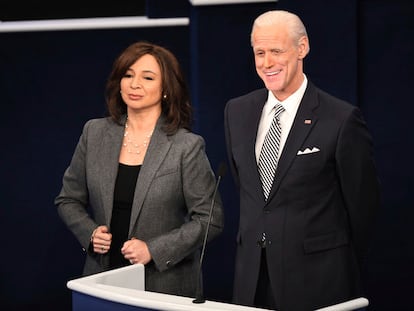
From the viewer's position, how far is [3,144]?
5.14 meters

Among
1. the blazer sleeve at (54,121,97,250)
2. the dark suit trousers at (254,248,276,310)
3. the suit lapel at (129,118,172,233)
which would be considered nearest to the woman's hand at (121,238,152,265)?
the suit lapel at (129,118,172,233)

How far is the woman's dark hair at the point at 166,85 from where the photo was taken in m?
3.30

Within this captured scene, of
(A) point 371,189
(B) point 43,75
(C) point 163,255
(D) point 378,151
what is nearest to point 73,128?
(B) point 43,75

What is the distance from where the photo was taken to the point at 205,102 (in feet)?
14.6

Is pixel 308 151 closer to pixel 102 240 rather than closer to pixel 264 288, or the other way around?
pixel 264 288

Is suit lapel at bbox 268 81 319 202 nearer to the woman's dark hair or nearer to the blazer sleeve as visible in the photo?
the woman's dark hair

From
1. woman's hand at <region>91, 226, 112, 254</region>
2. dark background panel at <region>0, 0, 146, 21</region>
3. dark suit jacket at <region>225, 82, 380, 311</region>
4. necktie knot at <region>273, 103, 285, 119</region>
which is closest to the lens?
dark suit jacket at <region>225, 82, 380, 311</region>

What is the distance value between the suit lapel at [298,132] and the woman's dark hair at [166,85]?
54 centimetres

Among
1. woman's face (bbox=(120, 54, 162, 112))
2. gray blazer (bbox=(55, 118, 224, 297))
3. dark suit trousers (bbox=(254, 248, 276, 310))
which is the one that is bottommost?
dark suit trousers (bbox=(254, 248, 276, 310))

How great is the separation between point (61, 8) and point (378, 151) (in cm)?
201

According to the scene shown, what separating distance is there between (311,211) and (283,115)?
0.34m

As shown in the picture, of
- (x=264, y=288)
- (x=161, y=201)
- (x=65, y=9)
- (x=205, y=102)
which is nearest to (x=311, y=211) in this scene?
(x=264, y=288)

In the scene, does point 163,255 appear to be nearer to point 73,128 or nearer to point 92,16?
point 73,128

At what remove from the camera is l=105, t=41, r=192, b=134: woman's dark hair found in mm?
3297
